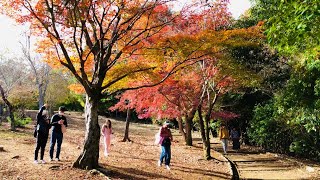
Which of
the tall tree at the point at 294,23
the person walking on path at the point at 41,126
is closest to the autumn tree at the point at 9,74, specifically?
the person walking on path at the point at 41,126

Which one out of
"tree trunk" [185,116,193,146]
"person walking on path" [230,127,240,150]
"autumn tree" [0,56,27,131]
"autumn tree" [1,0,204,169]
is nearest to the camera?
"autumn tree" [1,0,204,169]

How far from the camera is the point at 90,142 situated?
9.38 m

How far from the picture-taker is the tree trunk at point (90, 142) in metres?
9.22

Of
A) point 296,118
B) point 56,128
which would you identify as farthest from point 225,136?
point 56,128

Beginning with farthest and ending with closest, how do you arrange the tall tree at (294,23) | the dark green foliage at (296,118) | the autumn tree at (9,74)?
the autumn tree at (9,74), the dark green foliage at (296,118), the tall tree at (294,23)

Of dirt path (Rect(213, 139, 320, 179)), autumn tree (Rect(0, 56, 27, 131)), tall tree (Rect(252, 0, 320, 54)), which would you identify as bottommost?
dirt path (Rect(213, 139, 320, 179))

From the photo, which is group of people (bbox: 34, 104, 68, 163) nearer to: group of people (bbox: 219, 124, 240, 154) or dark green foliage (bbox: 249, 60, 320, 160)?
dark green foliage (bbox: 249, 60, 320, 160)

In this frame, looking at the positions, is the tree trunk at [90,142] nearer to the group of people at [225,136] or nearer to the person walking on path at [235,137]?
the group of people at [225,136]

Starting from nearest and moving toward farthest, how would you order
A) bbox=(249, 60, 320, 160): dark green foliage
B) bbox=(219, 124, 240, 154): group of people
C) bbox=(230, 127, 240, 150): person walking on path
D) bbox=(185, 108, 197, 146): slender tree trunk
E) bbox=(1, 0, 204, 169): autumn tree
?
bbox=(1, 0, 204, 169): autumn tree < bbox=(249, 60, 320, 160): dark green foliage < bbox=(219, 124, 240, 154): group of people < bbox=(230, 127, 240, 150): person walking on path < bbox=(185, 108, 197, 146): slender tree trunk

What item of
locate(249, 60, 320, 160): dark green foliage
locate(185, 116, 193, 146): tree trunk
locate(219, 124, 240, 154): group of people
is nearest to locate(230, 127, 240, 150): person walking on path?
locate(219, 124, 240, 154): group of people

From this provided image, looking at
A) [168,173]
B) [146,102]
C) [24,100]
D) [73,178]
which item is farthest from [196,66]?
[24,100]

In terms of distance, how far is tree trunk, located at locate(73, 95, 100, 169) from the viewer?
922 centimetres

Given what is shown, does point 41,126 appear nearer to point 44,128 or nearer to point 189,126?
point 44,128

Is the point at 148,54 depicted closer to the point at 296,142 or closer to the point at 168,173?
the point at 168,173
